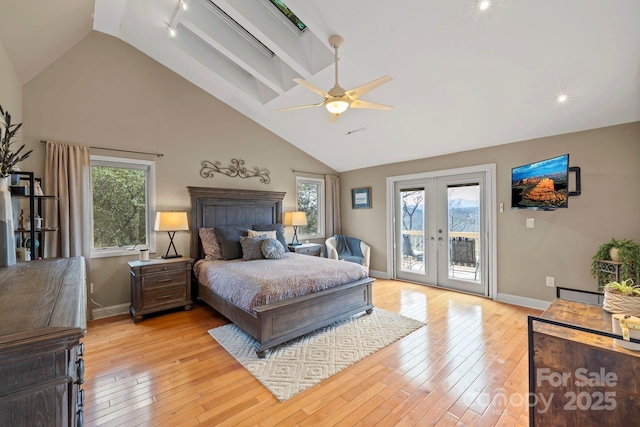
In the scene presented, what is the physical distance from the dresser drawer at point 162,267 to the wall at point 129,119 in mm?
544

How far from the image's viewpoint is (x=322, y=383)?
2.28 metres

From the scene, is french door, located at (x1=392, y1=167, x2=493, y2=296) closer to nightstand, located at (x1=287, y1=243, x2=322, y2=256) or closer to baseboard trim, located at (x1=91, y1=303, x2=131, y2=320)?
nightstand, located at (x1=287, y1=243, x2=322, y2=256)

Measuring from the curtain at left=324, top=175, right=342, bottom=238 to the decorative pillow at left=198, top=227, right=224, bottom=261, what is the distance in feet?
8.54

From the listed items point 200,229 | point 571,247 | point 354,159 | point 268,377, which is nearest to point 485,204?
point 571,247

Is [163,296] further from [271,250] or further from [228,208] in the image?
[228,208]

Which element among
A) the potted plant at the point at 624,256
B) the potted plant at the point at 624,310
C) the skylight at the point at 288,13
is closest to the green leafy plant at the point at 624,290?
the potted plant at the point at 624,310

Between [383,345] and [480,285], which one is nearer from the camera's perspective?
[383,345]

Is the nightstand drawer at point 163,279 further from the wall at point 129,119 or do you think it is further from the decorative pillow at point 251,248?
the decorative pillow at point 251,248

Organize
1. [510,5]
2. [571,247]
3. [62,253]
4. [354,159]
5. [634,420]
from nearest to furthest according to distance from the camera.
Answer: [634,420] < [510,5] < [62,253] < [571,247] < [354,159]

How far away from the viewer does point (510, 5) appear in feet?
7.56

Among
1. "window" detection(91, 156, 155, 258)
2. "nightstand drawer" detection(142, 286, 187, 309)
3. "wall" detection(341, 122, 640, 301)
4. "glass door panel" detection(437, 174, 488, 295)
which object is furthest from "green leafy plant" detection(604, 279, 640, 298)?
"window" detection(91, 156, 155, 258)

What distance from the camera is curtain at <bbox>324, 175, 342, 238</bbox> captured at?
6227 mm

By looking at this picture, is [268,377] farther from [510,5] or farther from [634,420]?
[510,5]

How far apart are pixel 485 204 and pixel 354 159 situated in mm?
2527
